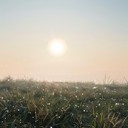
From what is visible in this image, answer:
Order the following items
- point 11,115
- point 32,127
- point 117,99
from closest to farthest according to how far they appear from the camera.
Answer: point 32,127 < point 11,115 < point 117,99

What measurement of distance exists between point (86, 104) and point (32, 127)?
223cm

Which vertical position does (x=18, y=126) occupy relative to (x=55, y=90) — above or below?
below

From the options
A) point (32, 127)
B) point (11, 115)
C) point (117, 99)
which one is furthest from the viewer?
point (117, 99)

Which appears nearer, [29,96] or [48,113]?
[48,113]

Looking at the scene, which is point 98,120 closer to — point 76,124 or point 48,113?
point 76,124

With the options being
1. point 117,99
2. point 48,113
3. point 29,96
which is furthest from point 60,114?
point 117,99

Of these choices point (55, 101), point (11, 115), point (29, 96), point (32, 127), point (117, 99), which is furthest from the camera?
point (117, 99)

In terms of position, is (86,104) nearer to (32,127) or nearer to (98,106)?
(98,106)

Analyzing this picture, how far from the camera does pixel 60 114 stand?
895cm

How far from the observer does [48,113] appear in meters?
8.79

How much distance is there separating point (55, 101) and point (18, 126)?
150 centimetres

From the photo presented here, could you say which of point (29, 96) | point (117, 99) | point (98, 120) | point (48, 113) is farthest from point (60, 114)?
point (117, 99)

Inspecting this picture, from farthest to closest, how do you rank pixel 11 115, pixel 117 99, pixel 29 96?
pixel 117 99 < pixel 29 96 < pixel 11 115

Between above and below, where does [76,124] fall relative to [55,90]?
below
